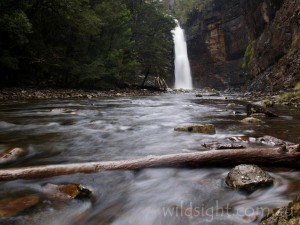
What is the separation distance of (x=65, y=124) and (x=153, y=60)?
26.4 metres

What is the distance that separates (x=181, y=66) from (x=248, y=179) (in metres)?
52.6

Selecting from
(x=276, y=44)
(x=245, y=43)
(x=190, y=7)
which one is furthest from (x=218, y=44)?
(x=276, y=44)

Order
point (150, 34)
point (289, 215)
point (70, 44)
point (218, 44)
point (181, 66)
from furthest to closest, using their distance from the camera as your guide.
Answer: point (181, 66), point (218, 44), point (150, 34), point (70, 44), point (289, 215)

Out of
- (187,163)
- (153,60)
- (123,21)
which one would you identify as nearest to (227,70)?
(153,60)

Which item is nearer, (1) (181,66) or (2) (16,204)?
(2) (16,204)

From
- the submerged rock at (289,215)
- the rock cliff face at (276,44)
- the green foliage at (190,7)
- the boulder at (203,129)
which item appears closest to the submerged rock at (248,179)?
the submerged rock at (289,215)

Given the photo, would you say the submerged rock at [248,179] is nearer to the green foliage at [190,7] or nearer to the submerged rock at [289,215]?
the submerged rock at [289,215]

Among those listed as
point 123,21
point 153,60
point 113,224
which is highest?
point 123,21

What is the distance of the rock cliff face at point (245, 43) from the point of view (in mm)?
19719

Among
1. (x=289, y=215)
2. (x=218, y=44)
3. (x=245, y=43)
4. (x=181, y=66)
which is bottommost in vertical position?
(x=289, y=215)

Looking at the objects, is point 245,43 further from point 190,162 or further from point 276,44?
point 190,162

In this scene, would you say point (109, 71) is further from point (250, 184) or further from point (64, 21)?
point (250, 184)

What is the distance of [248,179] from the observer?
323cm

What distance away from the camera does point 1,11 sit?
49.1ft
